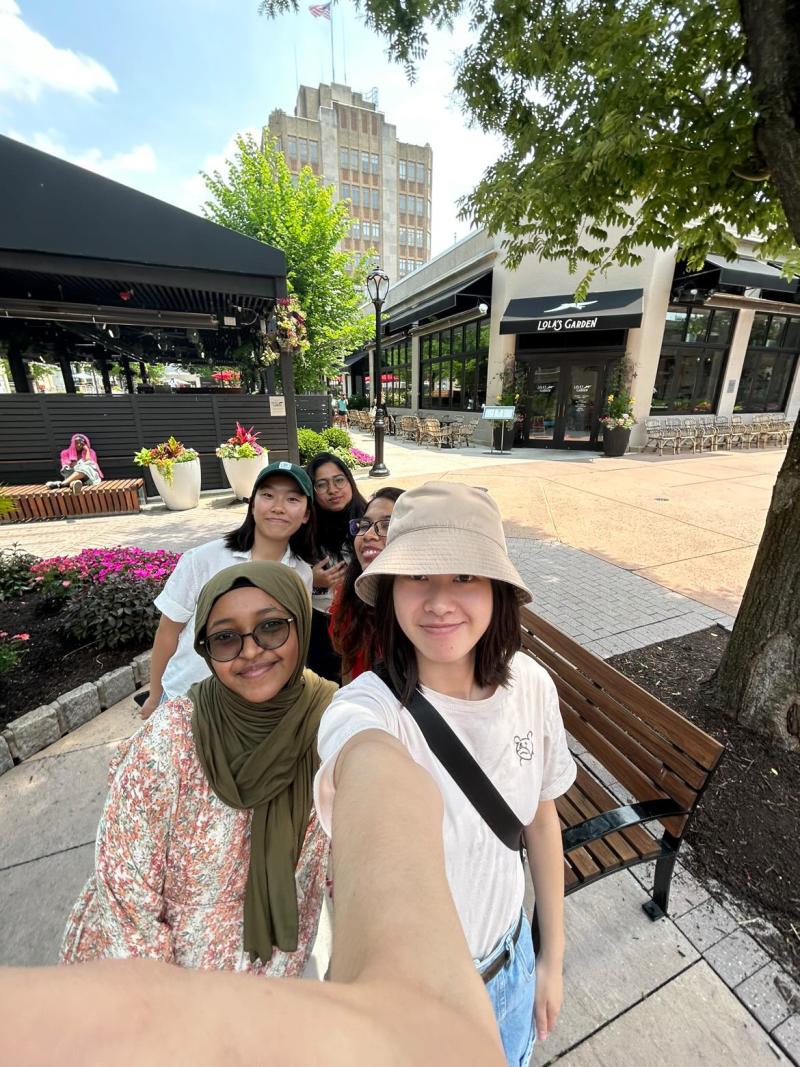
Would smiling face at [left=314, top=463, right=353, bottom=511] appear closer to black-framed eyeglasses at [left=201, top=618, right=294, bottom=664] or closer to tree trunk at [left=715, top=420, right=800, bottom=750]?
black-framed eyeglasses at [left=201, top=618, right=294, bottom=664]

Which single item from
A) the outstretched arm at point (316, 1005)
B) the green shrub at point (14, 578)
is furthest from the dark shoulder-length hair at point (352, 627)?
the green shrub at point (14, 578)

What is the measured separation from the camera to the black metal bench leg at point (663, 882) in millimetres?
1680

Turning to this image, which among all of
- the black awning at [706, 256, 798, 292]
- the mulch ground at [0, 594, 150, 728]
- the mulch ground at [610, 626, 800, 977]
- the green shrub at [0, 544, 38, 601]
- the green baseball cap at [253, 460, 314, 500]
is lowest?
the mulch ground at [610, 626, 800, 977]

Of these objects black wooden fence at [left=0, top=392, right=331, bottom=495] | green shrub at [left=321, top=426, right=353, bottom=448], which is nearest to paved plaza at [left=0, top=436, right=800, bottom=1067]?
black wooden fence at [left=0, top=392, right=331, bottom=495]

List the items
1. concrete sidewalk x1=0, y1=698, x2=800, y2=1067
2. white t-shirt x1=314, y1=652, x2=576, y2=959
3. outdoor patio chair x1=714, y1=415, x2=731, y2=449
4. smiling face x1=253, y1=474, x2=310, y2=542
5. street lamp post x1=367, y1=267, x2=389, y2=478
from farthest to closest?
outdoor patio chair x1=714, y1=415, x2=731, y2=449 → street lamp post x1=367, y1=267, x2=389, y2=478 → smiling face x1=253, y1=474, x2=310, y2=542 → concrete sidewalk x1=0, y1=698, x2=800, y2=1067 → white t-shirt x1=314, y1=652, x2=576, y2=959

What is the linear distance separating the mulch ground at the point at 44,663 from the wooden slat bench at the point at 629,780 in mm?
3017

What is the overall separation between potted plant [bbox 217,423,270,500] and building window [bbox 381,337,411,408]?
51.6ft

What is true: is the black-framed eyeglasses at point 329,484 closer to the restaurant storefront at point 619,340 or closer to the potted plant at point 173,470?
the potted plant at point 173,470

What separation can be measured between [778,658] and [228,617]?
2.86m

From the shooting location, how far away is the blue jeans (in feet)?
3.50

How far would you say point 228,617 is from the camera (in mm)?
1287

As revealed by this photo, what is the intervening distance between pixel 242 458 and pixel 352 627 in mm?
6518

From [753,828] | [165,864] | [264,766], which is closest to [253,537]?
[264,766]

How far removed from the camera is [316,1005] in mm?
411
